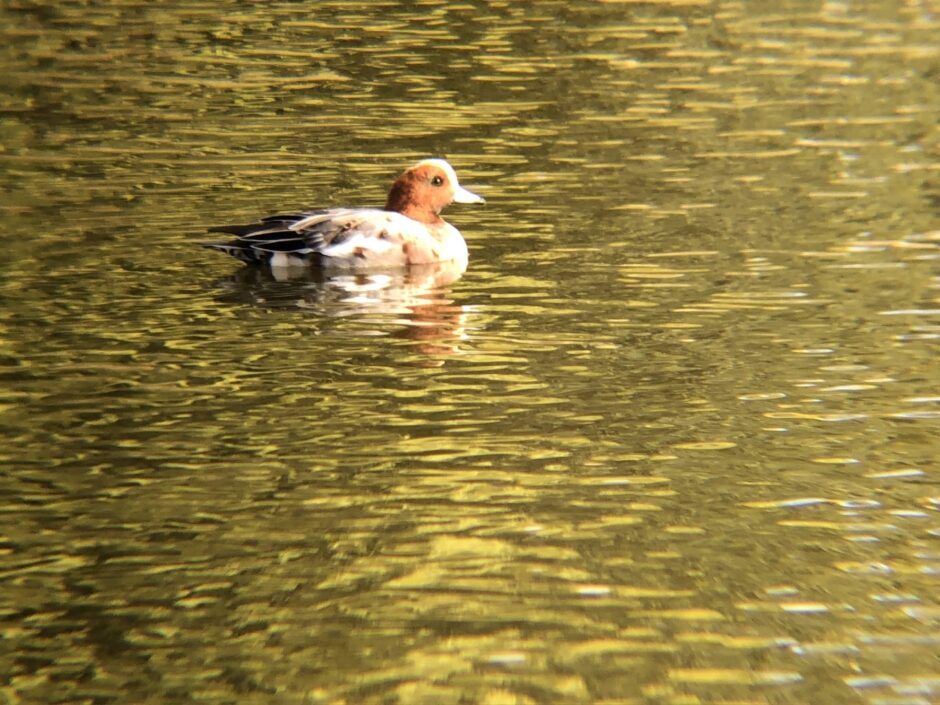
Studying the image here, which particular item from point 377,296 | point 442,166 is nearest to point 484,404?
point 377,296

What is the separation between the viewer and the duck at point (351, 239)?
13305 millimetres

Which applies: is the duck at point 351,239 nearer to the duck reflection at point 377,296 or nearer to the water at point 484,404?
the duck reflection at point 377,296

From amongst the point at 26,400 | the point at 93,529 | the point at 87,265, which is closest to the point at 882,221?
the point at 87,265

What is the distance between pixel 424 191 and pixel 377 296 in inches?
60.8

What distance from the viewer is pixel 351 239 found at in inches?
528

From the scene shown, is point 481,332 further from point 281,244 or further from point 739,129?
point 739,129

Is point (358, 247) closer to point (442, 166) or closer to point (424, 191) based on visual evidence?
point (424, 191)

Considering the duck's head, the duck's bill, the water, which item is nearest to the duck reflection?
the water

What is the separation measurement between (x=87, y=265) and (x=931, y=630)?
26.0 feet

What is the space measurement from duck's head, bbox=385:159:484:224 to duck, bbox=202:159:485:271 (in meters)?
0.01

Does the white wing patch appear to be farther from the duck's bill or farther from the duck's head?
the duck's bill

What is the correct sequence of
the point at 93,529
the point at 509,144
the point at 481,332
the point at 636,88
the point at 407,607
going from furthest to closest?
1. the point at 636,88
2. the point at 509,144
3. the point at 481,332
4. the point at 93,529
5. the point at 407,607

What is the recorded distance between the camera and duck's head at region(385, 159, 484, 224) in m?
14.1

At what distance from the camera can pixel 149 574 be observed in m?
7.58
